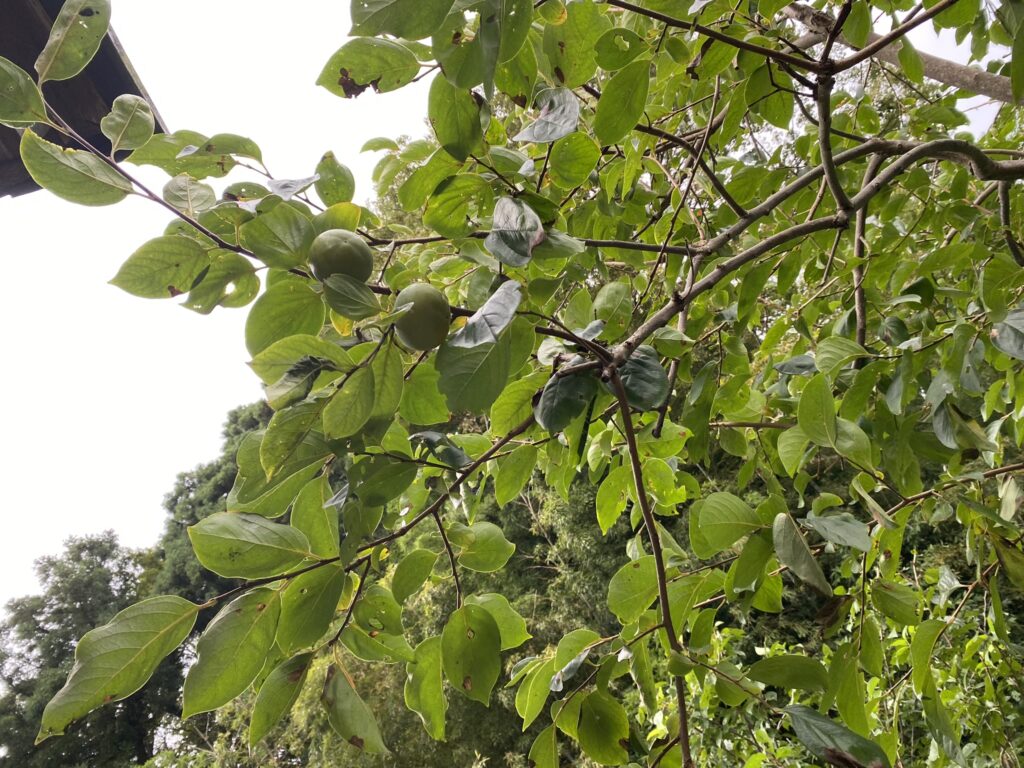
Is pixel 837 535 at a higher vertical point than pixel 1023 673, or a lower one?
higher

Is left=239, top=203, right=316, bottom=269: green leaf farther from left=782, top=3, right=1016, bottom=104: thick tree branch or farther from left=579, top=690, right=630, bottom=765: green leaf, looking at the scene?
left=782, top=3, right=1016, bottom=104: thick tree branch

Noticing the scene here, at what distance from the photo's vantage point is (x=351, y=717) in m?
0.38

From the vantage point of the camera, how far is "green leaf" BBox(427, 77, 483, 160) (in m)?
0.37

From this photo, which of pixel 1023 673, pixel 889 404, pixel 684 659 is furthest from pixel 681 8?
pixel 1023 673

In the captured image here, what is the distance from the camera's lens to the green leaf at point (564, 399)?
Answer: 34 cm

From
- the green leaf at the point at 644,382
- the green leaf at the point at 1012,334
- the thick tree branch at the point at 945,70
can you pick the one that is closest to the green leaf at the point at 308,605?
the green leaf at the point at 644,382

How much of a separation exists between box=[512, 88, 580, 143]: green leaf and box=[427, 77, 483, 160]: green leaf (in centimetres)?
3

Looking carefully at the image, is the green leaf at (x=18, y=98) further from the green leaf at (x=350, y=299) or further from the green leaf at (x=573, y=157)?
the green leaf at (x=573, y=157)

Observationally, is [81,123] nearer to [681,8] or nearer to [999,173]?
[681,8]

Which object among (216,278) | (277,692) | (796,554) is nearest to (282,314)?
(216,278)

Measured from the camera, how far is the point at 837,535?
14.7 inches

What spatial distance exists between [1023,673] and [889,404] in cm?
125

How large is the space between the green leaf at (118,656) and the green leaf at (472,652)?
175 mm

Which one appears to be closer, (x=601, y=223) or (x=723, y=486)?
(x=601, y=223)
